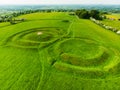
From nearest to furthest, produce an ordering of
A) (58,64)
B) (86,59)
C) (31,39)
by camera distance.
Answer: (58,64) → (86,59) → (31,39)

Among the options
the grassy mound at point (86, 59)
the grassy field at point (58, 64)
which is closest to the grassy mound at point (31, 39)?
the grassy field at point (58, 64)

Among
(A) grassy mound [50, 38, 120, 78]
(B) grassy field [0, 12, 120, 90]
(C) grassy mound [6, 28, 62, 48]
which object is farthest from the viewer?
(C) grassy mound [6, 28, 62, 48]

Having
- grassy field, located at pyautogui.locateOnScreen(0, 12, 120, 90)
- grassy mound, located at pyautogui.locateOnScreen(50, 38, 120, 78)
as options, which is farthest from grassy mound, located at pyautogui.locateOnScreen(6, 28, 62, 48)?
grassy mound, located at pyautogui.locateOnScreen(50, 38, 120, 78)

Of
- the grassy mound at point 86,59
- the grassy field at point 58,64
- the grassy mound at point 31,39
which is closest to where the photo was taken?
the grassy field at point 58,64

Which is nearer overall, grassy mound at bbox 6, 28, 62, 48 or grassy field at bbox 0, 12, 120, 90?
grassy field at bbox 0, 12, 120, 90

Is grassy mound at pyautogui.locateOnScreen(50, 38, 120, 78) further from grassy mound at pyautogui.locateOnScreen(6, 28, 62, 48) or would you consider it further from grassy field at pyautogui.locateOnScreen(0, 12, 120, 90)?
grassy mound at pyautogui.locateOnScreen(6, 28, 62, 48)

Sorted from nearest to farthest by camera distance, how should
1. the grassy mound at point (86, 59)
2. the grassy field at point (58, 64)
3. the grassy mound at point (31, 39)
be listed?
1. the grassy field at point (58, 64)
2. the grassy mound at point (86, 59)
3. the grassy mound at point (31, 39)

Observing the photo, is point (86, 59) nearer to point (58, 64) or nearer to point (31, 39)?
point (58, 64)

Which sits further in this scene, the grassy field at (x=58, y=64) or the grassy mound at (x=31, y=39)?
the grassy mound at (x=31, y=39)

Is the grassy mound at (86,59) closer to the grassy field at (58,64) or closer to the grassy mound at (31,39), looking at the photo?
the grassy field at (58,64)

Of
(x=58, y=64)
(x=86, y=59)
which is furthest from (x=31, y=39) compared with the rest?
(x=86, y=59)

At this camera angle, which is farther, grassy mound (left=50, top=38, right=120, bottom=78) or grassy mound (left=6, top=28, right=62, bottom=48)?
grassy mound (left=6, top=28, right=62, bottom=48)

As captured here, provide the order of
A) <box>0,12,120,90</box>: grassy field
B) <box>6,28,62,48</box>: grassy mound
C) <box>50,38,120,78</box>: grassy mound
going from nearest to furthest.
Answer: <box>0,12,120,90</box>: grassy field → <box>50,38,120,78</box>: grassy mound → <box>6,28,62,48</box>: grassy mound

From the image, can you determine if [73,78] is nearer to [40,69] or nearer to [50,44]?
[40,69]
